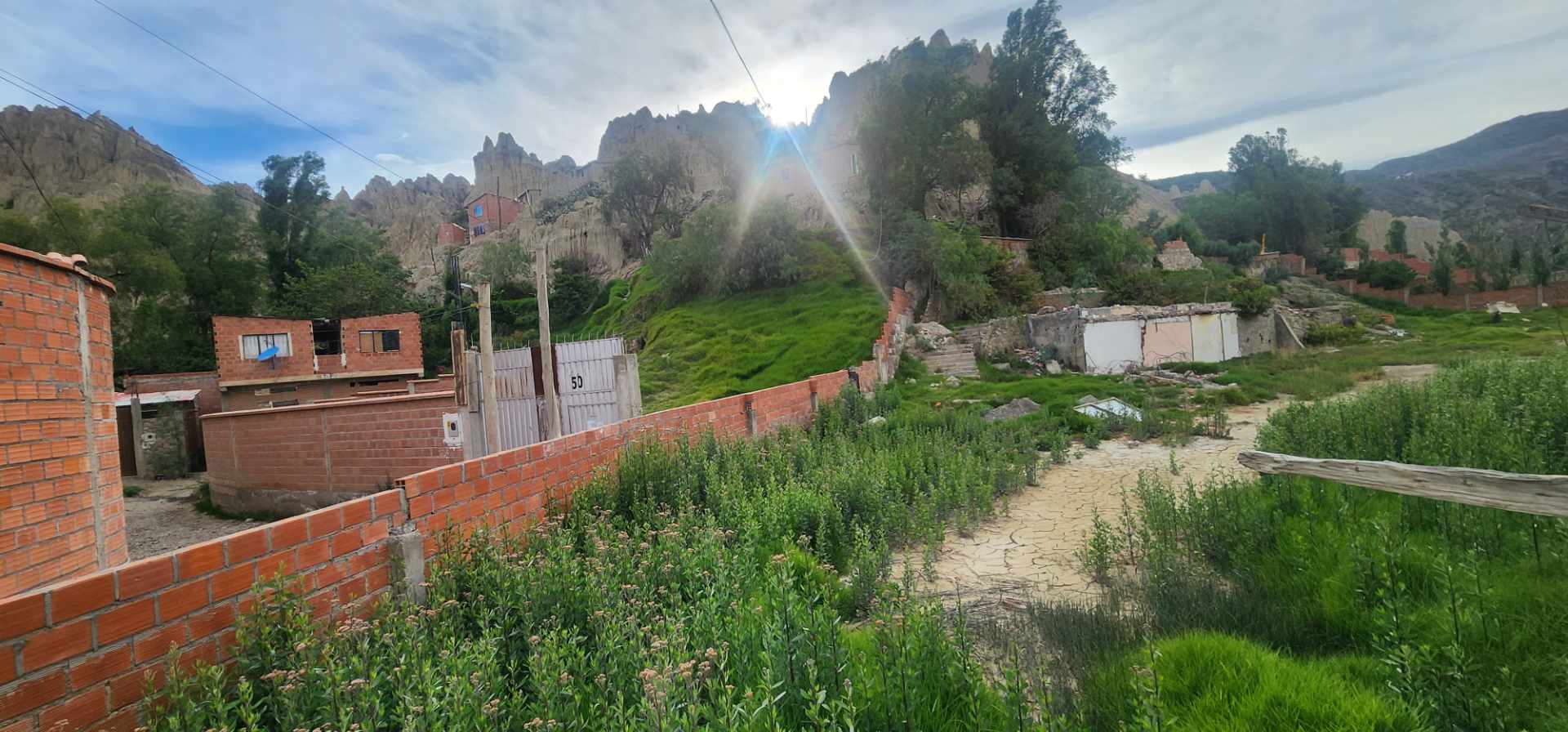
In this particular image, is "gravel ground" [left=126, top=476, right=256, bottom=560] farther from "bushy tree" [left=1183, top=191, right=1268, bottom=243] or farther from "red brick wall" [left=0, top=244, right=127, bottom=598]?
"bushy tree" [left=1183, top=191, right=1268, bottom=243]

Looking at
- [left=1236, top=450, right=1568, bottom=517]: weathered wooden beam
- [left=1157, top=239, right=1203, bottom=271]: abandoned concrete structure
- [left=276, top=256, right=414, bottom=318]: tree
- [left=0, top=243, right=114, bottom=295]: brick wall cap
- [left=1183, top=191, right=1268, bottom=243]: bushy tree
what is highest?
[left=1183, top=191, right=1268, bottom=243]: bushy tree

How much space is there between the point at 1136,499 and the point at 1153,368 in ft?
43.5

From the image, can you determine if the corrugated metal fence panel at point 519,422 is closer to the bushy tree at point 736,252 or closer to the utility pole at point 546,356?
the utility pole at point 546,356

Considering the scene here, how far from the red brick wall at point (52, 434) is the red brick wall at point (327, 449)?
5.65m

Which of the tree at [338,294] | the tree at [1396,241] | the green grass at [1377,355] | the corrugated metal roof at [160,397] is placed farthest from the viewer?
the tree at [1396,241]

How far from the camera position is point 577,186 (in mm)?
80625

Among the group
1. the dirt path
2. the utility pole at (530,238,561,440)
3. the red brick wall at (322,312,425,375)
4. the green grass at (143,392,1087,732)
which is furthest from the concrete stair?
the red brick wall at (322,312,425,375)

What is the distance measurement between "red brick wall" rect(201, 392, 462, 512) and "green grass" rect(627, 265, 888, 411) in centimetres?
628

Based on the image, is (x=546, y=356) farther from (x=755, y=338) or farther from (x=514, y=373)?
(x=755, y=338)

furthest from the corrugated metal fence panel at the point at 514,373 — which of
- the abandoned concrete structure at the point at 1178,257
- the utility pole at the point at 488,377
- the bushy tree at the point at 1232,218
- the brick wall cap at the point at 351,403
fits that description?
the bushy tree at the point at 1232,218

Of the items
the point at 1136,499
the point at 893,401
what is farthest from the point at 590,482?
the point at 893,401

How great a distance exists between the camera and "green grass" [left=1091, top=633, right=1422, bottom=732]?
1.96m

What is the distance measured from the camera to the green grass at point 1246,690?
1965mm

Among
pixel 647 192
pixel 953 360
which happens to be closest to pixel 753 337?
pixel 953 360
